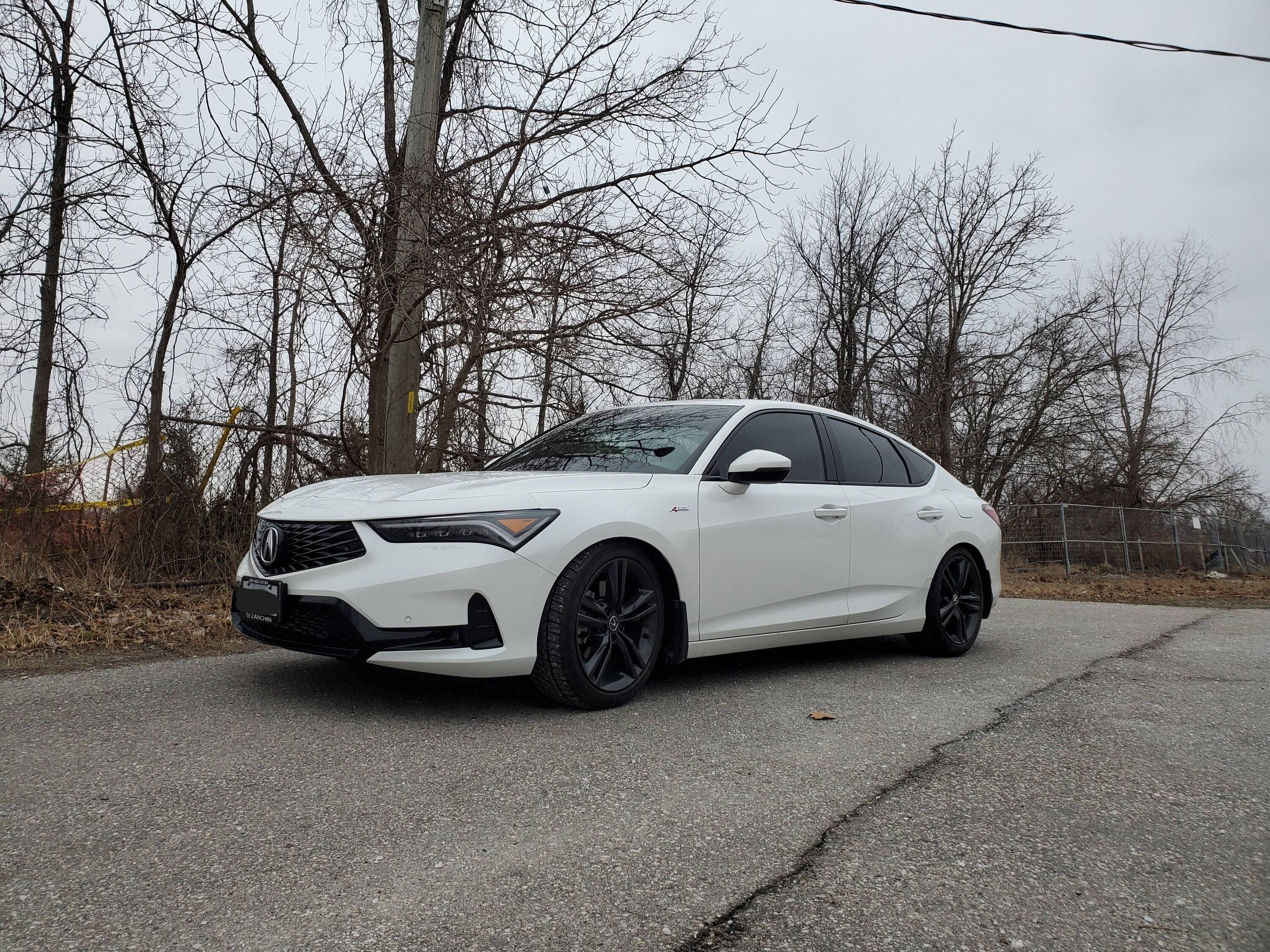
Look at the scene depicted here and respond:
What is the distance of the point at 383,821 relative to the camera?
2.74 metres

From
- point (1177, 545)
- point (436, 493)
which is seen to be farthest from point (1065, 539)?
point (436, 493)

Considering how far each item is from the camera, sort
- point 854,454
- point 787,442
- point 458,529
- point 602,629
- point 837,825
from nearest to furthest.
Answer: point 837,825
point 458,529
point 602,629
point 787,442
point 854,454

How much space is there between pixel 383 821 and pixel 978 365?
78.1 feet

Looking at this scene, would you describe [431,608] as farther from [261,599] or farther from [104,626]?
[104,626]

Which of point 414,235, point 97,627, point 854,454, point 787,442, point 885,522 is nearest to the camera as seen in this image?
point 787,442

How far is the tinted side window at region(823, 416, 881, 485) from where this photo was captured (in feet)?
18.5

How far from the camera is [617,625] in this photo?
13.6ft

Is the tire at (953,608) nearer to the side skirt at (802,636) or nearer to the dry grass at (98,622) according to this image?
the side skirt at (802,636)

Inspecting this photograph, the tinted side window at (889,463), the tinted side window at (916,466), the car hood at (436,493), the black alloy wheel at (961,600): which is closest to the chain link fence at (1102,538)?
the black alloy wheel at (961,600)

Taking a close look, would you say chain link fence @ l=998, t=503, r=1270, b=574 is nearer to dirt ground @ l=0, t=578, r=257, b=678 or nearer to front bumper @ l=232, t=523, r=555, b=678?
dirt ground @ l=0, t=578, r=257, b=678

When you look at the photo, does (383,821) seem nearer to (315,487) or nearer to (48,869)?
(48,869)

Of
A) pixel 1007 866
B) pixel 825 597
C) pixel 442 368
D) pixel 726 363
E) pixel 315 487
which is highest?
pixel 726 363

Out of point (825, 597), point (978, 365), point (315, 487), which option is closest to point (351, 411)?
point (315, 487)

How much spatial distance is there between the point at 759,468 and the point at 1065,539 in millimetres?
17062
